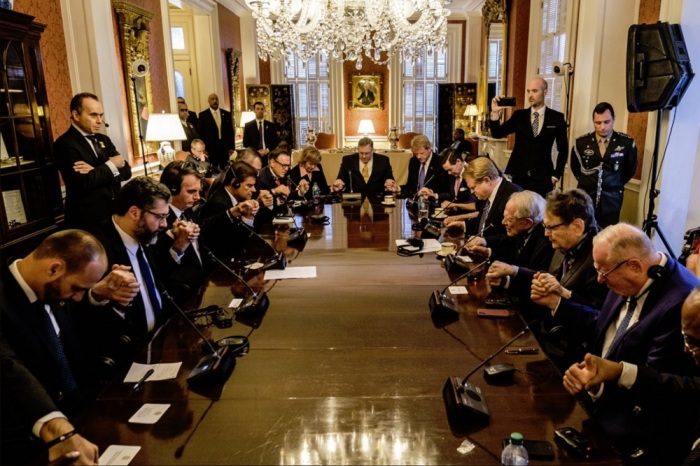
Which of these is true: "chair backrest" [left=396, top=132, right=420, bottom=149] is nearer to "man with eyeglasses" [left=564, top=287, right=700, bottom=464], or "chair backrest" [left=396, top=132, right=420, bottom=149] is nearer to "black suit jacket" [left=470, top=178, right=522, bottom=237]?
"black suit jacket" [left=470, top=178, right=522, bottom=237]

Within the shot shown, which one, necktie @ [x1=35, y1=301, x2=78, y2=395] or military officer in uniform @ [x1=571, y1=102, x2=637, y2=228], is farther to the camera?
military officer in uniform @ [x1=571, y1=102, x2=637, y2=228]

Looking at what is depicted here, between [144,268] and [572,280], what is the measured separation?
75.7 inches

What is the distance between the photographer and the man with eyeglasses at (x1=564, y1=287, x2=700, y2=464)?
1.55 meters

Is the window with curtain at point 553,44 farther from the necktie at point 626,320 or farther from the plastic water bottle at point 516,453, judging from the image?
the plastic water bottle at point 516,453

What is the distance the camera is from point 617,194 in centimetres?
416

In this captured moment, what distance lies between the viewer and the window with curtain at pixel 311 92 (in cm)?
1189

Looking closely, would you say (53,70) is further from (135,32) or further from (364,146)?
(364,146)

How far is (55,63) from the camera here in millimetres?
4379

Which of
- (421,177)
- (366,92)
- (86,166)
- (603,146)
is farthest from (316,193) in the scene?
(366,92)

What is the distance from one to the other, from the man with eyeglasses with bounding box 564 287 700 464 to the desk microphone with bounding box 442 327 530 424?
0.96 feet

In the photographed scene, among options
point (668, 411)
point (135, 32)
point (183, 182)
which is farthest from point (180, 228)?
point (135, 32)

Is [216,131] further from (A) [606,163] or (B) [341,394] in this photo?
(B) [341,394]

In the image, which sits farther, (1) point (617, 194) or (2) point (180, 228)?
(1) point (617, 194)

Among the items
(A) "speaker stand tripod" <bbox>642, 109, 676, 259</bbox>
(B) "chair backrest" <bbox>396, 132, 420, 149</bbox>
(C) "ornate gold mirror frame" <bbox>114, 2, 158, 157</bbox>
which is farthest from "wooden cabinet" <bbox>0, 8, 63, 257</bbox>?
(B) "chair backrest" <bbox>396, 132, 420, 149</bbox>
